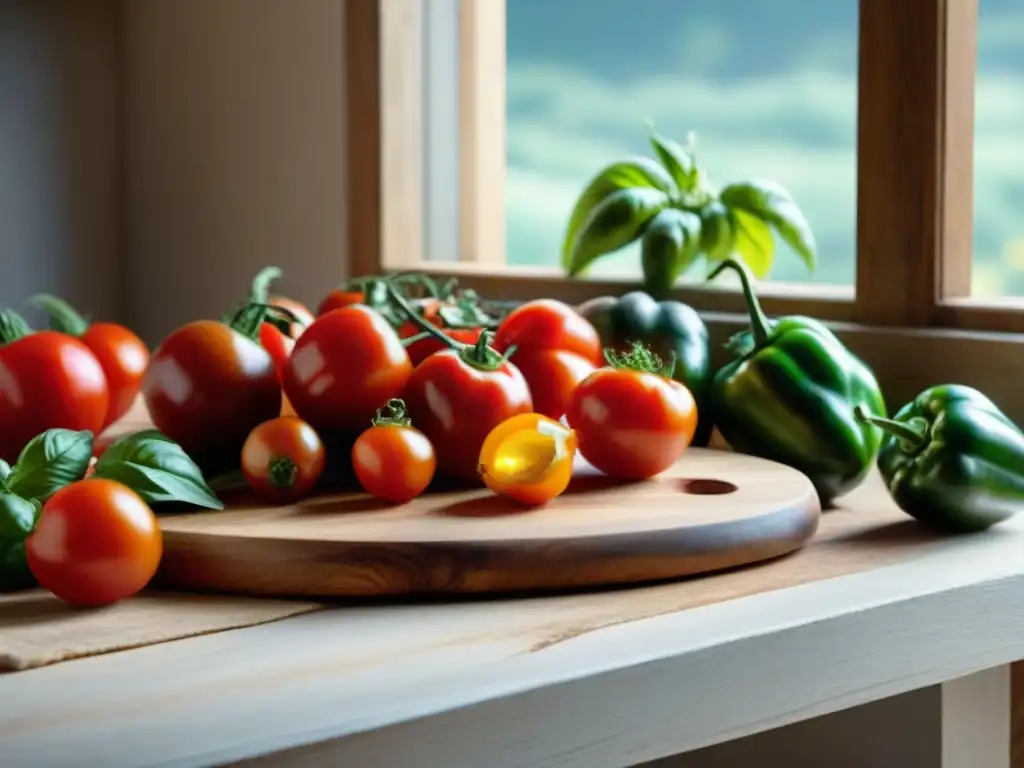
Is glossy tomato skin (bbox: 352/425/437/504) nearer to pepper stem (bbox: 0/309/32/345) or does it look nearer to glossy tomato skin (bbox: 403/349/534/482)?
glossy tomato skin (bbox: 403/349/534/482)

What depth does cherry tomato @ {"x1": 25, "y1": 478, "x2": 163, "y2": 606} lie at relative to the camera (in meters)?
0.72

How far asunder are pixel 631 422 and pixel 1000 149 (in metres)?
0.63

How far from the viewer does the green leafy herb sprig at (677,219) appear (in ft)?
4.58

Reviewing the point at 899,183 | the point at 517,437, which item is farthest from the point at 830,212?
the point at 517,437

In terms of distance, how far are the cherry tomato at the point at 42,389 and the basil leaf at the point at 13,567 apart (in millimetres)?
289

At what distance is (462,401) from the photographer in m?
0.97

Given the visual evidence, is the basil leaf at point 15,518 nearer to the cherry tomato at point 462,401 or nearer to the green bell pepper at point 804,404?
the cherry tomato at point 462,401

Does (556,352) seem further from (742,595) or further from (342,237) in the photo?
(342,237)

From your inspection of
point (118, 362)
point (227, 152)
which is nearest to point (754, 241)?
point (118, 362)

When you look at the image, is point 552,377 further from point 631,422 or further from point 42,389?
point 42,389

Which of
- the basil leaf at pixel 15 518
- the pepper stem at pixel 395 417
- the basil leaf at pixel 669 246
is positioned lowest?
the basil leaf at pixel 15 518

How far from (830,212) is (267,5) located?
0.95 m

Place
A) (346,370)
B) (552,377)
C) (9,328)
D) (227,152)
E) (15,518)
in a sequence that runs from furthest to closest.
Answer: (227,152), (9,328), (552,377), (346,370), (15,518)

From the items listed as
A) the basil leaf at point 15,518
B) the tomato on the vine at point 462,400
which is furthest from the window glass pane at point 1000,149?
the basil leaf at point 15,518
